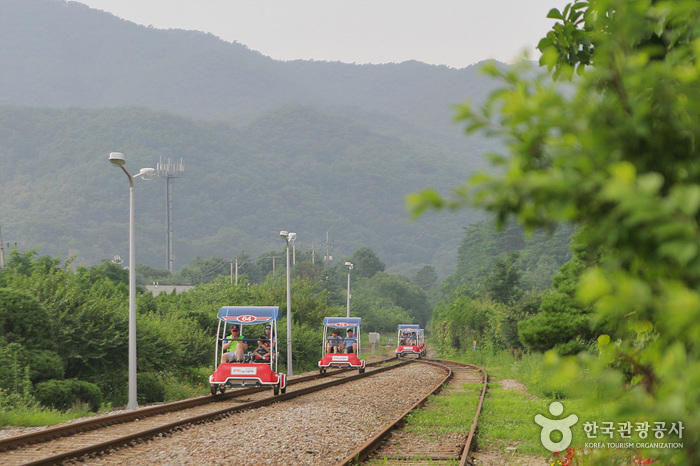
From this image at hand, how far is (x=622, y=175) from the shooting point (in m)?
1.73

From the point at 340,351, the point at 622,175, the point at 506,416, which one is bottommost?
the point at 340,351

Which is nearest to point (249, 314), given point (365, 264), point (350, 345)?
point (350, 345)

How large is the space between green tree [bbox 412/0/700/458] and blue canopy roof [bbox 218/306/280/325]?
20.7m

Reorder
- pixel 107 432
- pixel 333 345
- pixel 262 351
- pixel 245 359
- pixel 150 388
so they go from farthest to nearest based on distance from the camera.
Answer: pixel 333 345 → pixel 150 388 → pixel 262 351 → pixel 245 359 → pixel 107 432

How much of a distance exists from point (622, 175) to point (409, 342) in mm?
60438

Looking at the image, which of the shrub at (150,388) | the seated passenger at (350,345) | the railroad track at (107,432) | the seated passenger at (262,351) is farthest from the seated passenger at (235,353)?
the seated passenger at (350,345)

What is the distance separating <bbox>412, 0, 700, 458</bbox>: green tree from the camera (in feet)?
5.67

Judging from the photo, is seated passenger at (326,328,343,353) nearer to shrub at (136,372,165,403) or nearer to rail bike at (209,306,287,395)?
shrub at (136,372,165,403)

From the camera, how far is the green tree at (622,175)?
5.67 ft

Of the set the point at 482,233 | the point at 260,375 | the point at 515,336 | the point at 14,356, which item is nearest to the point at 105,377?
the point at 14,356

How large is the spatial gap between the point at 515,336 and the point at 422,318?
129287 millimetres

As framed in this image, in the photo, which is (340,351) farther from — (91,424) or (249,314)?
(91,424)

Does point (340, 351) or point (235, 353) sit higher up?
point (235, 353)

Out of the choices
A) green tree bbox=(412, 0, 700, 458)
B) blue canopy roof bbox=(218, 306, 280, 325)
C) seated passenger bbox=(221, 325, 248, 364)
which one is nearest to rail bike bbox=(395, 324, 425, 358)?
seated passenger bbox=(221, 325, 248, 364)
